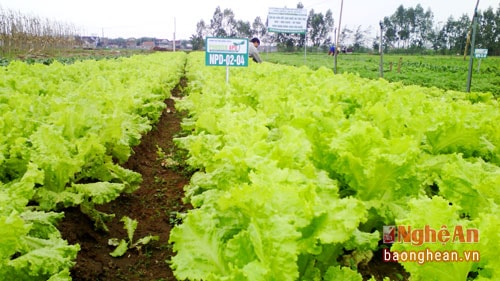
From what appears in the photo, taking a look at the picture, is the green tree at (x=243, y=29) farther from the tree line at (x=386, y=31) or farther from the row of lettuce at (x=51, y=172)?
the row of lettuce at (x=51, y=172)

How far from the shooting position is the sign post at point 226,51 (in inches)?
365

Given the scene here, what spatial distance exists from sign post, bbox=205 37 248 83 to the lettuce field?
3276 millimetres

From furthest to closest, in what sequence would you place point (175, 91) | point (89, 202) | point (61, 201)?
point (175, 91) < point (89, 202) < point (61, 201)

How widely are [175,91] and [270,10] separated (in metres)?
9.51

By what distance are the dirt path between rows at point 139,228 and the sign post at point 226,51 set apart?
3.18 metres

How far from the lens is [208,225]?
2.33m

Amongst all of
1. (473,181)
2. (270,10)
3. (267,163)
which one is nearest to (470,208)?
(473,181)

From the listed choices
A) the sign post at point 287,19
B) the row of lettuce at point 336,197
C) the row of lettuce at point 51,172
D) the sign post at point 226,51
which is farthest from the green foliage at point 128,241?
the sign post at point 287,19

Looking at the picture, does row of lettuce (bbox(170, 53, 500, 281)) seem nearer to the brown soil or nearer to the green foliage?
the brown soil

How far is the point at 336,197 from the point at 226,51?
284 inches

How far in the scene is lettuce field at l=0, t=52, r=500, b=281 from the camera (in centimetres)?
203

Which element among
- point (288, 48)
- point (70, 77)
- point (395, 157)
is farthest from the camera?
point (288, 48)

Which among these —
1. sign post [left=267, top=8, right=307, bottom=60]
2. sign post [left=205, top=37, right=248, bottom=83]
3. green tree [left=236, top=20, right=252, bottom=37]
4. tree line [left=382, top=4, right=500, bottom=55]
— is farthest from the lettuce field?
green tree [left=236, top=20, right=252, bottom=37]

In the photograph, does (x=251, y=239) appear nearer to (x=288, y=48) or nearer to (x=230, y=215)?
(x=230, y=215)
